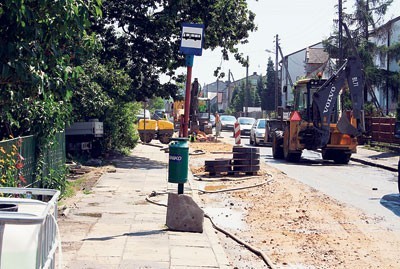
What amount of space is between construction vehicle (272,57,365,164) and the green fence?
38.8ft

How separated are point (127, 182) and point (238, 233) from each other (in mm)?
6427

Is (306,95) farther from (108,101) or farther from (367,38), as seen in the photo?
(367,38)

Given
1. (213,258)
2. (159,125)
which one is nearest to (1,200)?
(213,258)

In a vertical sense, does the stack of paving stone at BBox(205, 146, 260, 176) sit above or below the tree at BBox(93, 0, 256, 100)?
below

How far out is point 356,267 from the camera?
7859 millimetres

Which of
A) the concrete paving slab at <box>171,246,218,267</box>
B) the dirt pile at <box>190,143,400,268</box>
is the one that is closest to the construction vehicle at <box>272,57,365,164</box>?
the dirt pile at <box>190,143,400,268</box>

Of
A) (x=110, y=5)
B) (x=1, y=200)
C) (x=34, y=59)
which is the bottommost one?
(x=1, y=200)

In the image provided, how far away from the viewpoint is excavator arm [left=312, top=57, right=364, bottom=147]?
2245 cm

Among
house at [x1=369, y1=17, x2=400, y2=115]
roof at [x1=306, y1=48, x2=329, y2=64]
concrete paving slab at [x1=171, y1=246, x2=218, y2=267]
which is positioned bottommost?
concrete paving slab at [x1=171, y1=246, x2=218, y2=267]

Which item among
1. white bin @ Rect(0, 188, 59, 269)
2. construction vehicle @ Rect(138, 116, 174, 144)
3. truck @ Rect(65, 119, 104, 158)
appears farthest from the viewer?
construction vehicle @ Rect(138, 116, 174, 144)

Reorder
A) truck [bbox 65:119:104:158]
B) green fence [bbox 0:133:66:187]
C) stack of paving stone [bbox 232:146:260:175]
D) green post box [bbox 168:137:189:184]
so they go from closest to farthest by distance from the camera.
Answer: green fence [bbox 0:133:66:187]
green post box [bbox 168:137:189:184]
stack of paving stone [bbox 232:146:260:175]
truck [bbox 65:119:104:158]

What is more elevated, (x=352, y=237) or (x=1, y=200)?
(x=1, y=200)

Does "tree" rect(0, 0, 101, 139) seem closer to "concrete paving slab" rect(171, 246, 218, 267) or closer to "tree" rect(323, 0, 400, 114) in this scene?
"concrete paving slab" rect(171, 246, 218, 267)

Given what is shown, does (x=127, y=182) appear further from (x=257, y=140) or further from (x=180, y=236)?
(x=257, y=140)
